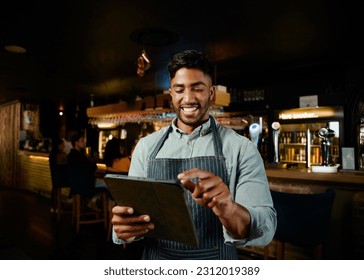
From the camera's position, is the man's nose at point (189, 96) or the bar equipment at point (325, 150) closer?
the man's nose at point (189, 96)

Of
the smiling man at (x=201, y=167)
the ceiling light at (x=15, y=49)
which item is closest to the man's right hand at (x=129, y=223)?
the smiling man at (x=201, y=167)

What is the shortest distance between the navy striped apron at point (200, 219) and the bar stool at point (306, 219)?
95 centimetres

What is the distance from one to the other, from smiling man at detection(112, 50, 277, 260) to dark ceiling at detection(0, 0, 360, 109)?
5.73 ft

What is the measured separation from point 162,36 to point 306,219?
96.7 inches

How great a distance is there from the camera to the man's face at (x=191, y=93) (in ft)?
3.51

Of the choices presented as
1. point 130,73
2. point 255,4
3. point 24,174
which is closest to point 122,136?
point 24,174

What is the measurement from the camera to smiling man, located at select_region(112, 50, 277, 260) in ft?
3.13

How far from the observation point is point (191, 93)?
1.07 meters

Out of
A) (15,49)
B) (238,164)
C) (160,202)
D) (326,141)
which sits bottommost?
(160,202)

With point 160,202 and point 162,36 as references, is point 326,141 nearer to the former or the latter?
point 162,36

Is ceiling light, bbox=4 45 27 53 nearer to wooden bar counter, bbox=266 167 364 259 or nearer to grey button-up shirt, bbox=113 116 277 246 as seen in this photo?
grey button-up shirt, bbox=113 116 277 246

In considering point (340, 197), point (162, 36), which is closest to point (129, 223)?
point (340, 197)

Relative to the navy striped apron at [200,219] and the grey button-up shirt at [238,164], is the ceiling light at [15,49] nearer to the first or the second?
the grey button-up shirt at [238,164]

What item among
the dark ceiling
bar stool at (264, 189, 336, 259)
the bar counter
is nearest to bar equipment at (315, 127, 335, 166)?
the bar counter
